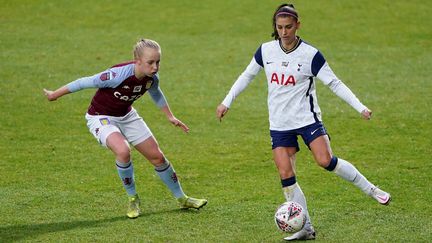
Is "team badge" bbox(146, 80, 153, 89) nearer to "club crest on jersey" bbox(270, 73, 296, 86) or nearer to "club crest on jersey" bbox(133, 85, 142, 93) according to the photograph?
"club crest on jersey" bbox(133, 85, 142, 93)

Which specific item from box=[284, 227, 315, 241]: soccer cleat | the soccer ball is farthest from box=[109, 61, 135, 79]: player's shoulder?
box=[284, 227, 315, 241]: soccer cleat

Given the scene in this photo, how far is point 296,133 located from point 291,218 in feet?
3.00

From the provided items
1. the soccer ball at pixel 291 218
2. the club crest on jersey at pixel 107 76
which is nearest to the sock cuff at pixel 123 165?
the club crest on jersey at pixel 107 76

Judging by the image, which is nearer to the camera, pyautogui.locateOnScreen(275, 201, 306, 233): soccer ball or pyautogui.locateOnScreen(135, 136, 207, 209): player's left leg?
pyautogui.locateOnScreen(275, 201, 306, 233): soccer ball

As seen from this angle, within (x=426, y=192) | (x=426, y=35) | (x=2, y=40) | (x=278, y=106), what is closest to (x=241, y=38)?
(x=426, y=35)

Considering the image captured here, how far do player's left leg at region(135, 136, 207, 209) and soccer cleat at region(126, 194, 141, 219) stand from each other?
16.4 inches

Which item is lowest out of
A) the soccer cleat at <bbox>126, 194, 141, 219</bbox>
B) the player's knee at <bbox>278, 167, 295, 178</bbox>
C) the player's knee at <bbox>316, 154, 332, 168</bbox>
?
the soccer cleat at <bbox>126, 194, 141, 219</bbox>

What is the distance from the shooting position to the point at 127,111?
30.7ft

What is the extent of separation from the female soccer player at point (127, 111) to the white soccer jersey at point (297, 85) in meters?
1.38

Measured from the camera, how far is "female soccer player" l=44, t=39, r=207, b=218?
8.80 metres

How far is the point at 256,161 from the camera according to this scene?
11656 mm

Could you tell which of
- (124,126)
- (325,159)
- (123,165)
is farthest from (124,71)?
(325,159)

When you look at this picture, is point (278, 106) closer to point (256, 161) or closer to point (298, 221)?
point (298, 221)

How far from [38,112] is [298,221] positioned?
24.8 ft
